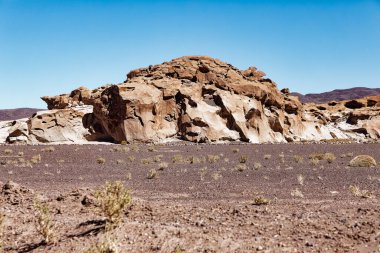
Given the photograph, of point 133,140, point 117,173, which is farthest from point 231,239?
point 133,140

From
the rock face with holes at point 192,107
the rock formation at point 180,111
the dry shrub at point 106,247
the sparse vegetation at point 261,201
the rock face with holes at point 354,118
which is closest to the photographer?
the dry shrub at point 106,247

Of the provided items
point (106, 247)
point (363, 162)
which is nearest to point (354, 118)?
point (363, 162)

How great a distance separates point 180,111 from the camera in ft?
150

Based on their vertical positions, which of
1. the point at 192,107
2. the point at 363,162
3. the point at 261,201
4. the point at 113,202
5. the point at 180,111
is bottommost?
the point at 363,162

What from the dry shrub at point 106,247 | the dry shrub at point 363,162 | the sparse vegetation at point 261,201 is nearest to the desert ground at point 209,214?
the sparse vegetation at point 261,201

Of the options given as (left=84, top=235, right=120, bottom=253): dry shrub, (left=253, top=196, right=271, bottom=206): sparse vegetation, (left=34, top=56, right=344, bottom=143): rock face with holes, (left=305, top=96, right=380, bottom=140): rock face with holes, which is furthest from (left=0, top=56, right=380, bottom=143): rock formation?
(left=84, top=235, right=120, bottom=253): dry shrub

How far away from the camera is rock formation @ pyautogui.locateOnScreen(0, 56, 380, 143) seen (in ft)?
142

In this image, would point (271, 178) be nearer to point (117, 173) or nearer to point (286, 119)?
point (117, 173)

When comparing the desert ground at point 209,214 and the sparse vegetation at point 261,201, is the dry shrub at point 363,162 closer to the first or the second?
the desert ground at point 209,214

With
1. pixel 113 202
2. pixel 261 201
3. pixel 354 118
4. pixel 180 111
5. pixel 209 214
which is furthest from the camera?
pixel 354 118

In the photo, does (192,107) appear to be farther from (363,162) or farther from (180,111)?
(363,162)

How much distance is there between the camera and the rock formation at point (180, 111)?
142 feet

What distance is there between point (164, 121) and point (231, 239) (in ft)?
123

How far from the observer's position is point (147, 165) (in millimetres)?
23734
